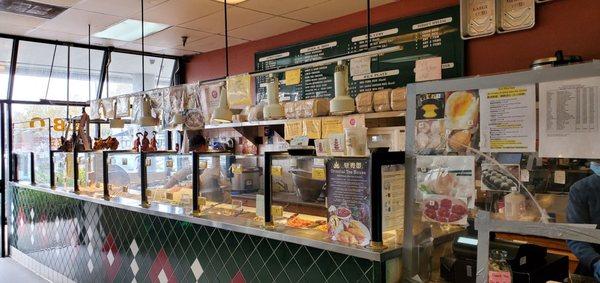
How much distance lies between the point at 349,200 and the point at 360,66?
313 cm

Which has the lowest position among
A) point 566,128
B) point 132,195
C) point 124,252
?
point 124,252

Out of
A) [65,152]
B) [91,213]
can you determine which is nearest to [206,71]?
[65,152]

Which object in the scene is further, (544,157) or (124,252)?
(124,252)

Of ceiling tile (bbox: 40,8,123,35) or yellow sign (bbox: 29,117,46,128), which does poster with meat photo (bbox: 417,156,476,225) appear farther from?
yellow sign (bbox: 29,117,46,128)

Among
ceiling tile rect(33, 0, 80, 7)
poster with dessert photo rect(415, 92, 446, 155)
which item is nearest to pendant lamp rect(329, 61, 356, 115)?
poster with dessert photo rect(415, 92, 446, 155)

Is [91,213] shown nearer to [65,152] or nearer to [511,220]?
[65,152]

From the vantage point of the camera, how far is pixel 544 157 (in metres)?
1.62

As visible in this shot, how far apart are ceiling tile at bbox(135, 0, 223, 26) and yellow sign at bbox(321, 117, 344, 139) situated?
1.60 metres

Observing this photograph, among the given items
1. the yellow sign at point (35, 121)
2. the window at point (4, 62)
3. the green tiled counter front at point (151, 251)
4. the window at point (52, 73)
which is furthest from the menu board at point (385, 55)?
the window at point (4, 62)

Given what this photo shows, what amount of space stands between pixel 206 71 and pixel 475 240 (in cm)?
596

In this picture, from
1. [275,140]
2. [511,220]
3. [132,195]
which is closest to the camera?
[511,220]

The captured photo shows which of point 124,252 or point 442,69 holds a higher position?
point 442,69

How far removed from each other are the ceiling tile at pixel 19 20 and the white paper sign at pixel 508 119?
16.7 ft

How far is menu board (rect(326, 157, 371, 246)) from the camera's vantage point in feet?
7.14
